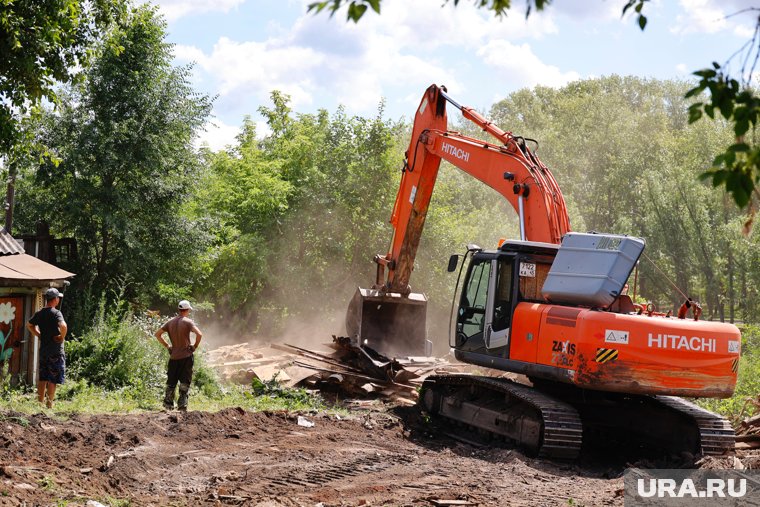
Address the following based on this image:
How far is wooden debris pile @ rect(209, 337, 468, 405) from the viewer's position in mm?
14312

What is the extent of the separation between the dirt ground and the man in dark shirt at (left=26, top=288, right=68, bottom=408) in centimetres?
130

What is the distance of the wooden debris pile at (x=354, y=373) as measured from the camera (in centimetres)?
1431

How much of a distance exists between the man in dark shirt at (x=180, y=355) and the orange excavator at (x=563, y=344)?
366 cm

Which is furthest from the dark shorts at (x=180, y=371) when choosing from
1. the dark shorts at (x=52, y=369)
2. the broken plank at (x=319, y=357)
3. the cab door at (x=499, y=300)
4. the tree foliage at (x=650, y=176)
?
the tree foliage at (x=650, y=176)

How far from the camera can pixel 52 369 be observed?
11406 millimetres

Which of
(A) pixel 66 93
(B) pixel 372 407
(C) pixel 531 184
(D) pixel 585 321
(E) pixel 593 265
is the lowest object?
(B) pixel 372 407

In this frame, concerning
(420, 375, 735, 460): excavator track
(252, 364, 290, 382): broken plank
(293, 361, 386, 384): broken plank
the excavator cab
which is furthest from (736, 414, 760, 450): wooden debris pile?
(252, 364, 290, 382): broken plank

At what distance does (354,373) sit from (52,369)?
5.19 m

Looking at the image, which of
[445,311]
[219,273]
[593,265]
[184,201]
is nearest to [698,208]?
[445,311]

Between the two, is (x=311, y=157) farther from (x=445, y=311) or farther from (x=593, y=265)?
(x=593, y=265)

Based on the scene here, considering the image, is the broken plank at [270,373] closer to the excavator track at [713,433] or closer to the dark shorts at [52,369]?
the dark shorts at [52,369]

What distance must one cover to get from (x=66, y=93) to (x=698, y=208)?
1200 inches

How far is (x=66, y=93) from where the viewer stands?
17203 mm

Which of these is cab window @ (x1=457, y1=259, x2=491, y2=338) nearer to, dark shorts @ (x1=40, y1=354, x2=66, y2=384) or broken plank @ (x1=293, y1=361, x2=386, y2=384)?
broken plank @ (x1=293, y1=361, x2=386, y2=384)
